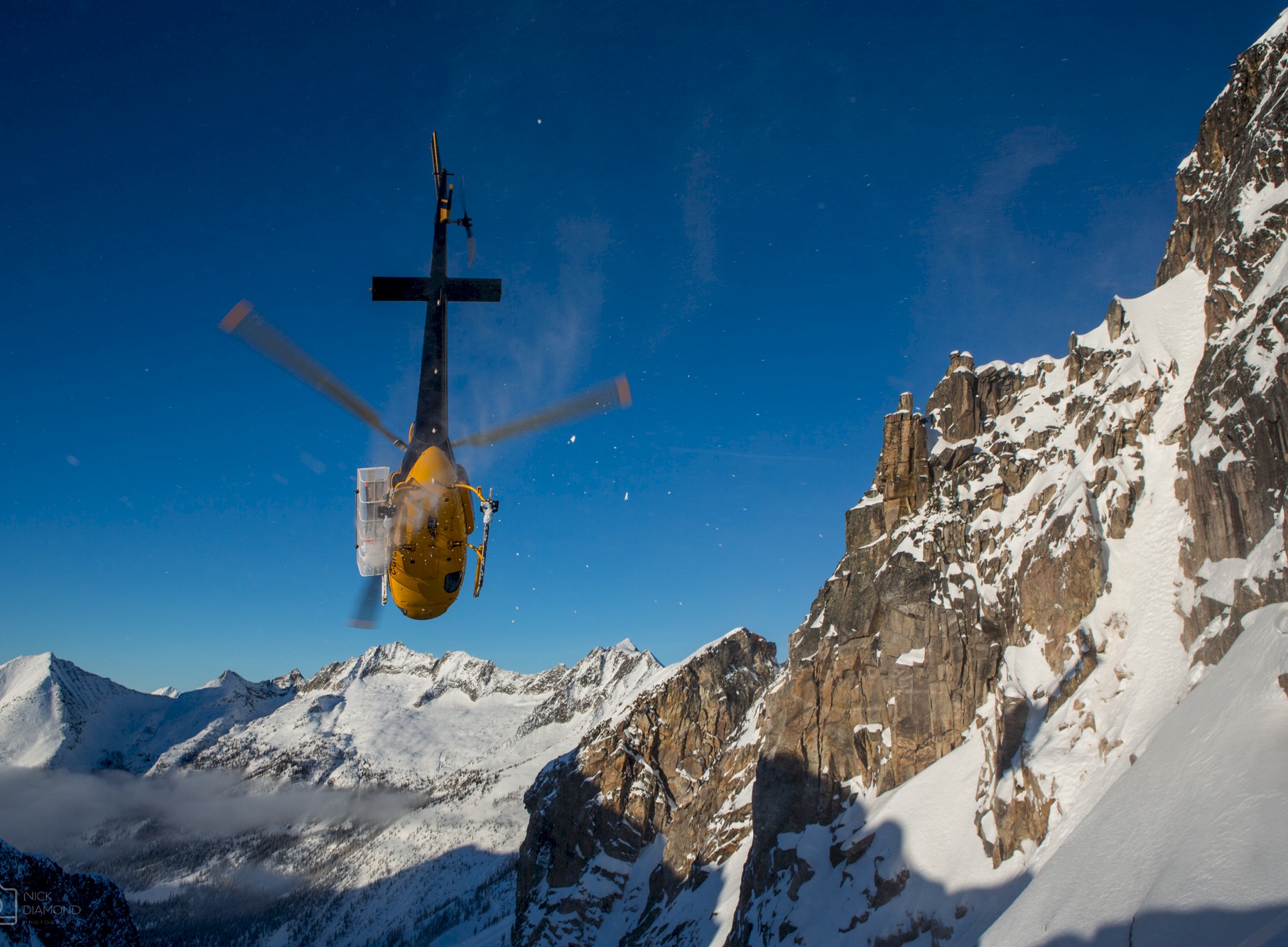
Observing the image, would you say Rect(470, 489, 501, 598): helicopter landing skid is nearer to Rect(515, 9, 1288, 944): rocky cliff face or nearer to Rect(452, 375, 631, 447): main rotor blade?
Rect(452, 375, 631, 447): main rotor blade

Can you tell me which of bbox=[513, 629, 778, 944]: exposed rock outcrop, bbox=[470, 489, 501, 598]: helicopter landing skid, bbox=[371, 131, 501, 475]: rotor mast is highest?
bbox=[371, 131, 501, 475]: rotor mast

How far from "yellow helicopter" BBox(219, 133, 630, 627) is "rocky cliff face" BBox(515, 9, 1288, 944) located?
32.5 m

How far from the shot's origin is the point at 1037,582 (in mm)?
51219

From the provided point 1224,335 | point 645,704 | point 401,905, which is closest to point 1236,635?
point 1224,335

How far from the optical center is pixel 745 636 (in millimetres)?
123875

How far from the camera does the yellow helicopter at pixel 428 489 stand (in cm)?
1470

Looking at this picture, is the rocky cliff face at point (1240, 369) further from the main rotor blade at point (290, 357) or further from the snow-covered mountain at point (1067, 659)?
the main rotor blade at point (290, 357)

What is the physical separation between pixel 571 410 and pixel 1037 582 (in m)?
49.8

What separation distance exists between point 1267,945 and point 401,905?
738ft

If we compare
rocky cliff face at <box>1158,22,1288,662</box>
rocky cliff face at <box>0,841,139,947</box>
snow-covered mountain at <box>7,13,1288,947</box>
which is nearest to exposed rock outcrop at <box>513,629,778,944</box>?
snow-covered mountain at <box>7,13,1288,947</box>

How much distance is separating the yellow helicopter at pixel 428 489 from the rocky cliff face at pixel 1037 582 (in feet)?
107

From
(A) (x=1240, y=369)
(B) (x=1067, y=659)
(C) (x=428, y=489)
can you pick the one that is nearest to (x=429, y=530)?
(C) (x=428, y=489)

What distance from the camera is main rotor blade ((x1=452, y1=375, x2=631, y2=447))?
12.8 m

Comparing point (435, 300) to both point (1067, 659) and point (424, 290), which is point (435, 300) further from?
A: point (1067, 659)
